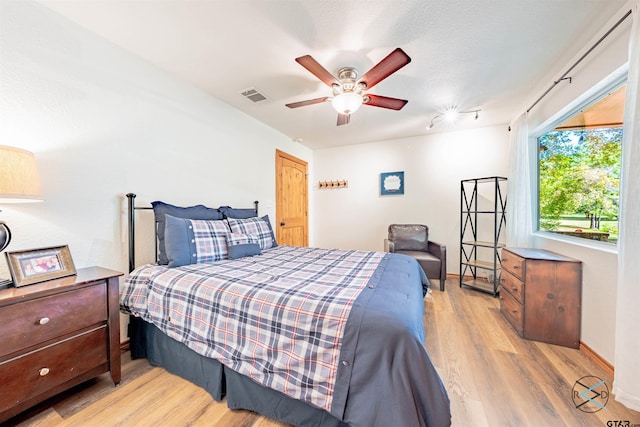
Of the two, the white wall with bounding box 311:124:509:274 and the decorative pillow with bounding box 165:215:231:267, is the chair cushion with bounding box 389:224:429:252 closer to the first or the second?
the white wall with bounding box 311:124:509:274

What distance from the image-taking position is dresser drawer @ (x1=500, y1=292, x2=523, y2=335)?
7.07ft

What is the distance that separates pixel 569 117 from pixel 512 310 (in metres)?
2.00

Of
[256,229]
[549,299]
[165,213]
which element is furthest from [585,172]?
[165,213]

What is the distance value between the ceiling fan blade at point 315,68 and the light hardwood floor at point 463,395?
224cm

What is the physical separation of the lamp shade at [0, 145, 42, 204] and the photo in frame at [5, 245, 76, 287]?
1.11 feet

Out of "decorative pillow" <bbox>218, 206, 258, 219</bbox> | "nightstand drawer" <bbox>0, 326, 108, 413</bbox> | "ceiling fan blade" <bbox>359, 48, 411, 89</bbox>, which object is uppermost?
"ceiling fan blade" <bbox>359, 48, 411, 89</bbox>

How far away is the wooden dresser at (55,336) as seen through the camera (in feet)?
3.75

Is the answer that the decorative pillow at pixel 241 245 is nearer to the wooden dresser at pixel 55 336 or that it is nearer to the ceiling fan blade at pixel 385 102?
the wooden dresser at pixel 55 336

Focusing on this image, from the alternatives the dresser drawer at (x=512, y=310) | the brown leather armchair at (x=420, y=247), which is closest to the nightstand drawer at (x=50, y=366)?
the brown leather armchair at (x=420, y=247)

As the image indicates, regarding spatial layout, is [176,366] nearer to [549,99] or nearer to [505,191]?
[549,99]

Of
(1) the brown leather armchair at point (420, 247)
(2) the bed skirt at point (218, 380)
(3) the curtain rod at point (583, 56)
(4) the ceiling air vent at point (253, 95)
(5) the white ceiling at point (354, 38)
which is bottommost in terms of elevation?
(2) the bed skirt at point (218, 380)

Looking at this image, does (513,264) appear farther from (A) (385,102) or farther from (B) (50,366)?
(B) (50,366)

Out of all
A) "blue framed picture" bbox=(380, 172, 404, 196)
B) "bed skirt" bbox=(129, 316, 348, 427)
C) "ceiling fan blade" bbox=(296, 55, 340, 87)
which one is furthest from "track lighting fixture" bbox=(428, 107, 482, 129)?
"bed skirt" bbox=(129, 316, 348, 427)

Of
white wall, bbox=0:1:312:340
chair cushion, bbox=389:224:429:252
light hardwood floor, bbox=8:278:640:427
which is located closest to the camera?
light hardwood floor, bbox=8:278:640:427
